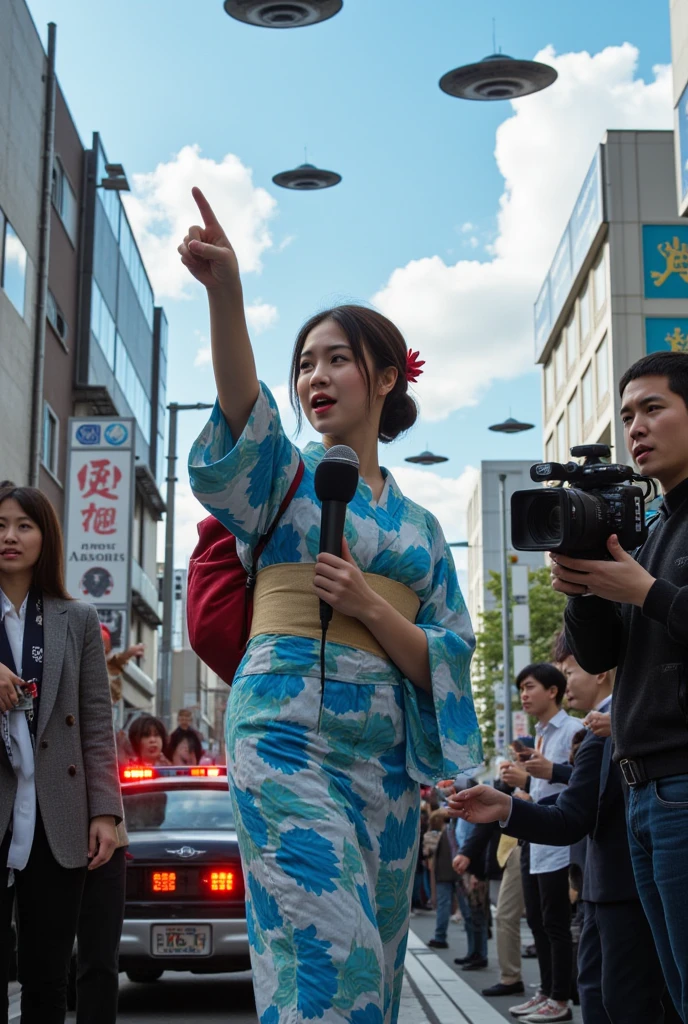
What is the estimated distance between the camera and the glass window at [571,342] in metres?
54.6

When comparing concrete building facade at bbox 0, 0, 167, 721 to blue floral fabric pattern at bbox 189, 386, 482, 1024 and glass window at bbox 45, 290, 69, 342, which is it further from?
blue floral fabric pattern at bbox 189, 386, 482, 1024

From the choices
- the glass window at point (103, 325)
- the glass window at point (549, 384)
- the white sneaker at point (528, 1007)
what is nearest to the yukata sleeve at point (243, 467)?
the white sneaker at point (528, 1007)

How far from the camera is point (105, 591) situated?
2492 centimetres

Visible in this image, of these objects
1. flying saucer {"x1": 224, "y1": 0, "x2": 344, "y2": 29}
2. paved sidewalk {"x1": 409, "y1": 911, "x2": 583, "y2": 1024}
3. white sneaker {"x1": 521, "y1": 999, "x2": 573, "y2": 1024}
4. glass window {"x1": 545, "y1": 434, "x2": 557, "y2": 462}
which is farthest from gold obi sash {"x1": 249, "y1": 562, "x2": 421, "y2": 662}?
glass window {"x1": 545, "y1": 434, "x2": 557, "y2": 462}

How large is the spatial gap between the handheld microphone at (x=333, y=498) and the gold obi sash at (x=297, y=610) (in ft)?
0.22

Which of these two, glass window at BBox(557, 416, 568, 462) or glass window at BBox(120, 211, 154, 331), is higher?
glass window at BBox(120, 211, 154, 331)

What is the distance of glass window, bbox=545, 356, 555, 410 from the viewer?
60.9 metres

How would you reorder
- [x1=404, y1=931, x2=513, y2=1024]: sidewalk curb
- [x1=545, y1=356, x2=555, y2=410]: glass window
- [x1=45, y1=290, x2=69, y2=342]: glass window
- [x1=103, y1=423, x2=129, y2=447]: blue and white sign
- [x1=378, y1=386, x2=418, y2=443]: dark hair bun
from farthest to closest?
1. [x1=545, y1=356, x2=555, y2=410]: glass window
2. [x1=45, y1=290, x2=69, y2=342]: glass window
3. [x1=103, y1=423, x2=129, y2=447]: blue and white sign
4. [x1=404, y1=931, x2=513, y2=1024]: sidewalk curb
5. [x1=378, y1=386, x2=418, y2=443]: dark hair bun

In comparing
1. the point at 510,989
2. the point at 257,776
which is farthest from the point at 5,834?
the point at 510,989

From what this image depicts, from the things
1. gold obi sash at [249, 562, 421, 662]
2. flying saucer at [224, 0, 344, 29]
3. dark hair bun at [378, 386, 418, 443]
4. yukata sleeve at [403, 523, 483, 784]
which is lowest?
yukata sleeve at [403, 523, 483, 784]

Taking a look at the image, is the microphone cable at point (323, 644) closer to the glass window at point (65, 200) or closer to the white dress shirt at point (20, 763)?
the white dress shirt at point (20, 763)

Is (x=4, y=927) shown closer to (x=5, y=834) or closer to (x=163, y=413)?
(x=5, y=834)

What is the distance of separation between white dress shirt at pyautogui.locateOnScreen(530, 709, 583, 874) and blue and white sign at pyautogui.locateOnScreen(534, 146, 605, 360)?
1525 inches

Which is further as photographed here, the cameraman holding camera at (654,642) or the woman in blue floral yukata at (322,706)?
the cameraman holding camera at (654,642)
